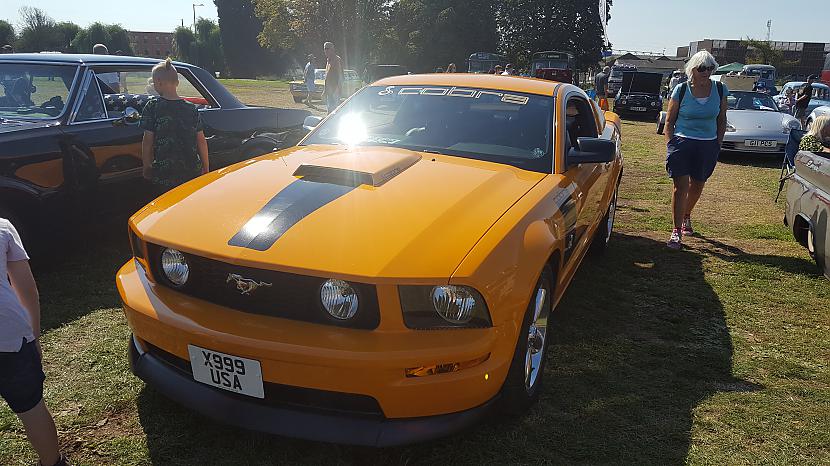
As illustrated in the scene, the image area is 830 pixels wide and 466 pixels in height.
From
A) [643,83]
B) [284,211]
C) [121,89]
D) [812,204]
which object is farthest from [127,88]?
[643,83]

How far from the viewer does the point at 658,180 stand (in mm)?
8711

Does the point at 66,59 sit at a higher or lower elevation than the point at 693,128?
higher

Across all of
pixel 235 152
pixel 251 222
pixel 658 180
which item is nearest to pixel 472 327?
pixel 251 222

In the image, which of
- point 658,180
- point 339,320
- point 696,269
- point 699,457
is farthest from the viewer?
point 658,180

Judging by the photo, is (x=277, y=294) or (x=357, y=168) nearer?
(x=277, y=294)

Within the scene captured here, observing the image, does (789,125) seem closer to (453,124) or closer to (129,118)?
(453,124)

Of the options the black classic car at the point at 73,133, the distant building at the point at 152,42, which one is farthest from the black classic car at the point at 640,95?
the distant building at the point at 152,42

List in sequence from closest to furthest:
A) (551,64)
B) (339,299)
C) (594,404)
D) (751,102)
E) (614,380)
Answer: (339,299)
(594,404)
(614,380)
(751,102)
(551,64)

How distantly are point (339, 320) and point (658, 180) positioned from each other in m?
7.74

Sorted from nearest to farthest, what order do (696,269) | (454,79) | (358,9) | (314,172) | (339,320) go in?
(339,320) → (314,172) → (454,79) → (696,269) → (358,9)

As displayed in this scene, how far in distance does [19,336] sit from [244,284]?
695 mm

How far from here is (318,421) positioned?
2041 mm

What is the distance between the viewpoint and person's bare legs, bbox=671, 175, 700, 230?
5301mm

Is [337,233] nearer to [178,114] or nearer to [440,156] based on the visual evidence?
[440,156]
